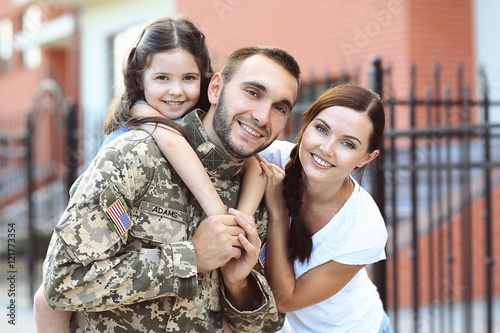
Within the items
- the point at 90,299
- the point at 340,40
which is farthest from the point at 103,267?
the point at 340,40

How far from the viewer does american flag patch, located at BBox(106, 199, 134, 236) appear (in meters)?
2.05

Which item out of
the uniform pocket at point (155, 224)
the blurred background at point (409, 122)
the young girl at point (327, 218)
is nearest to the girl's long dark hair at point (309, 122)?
the young girl at point (327, 218)

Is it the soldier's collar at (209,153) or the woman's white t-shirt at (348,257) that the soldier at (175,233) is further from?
the woman's white t-shirt at (348,257)

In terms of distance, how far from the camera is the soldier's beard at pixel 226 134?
7.63 ft

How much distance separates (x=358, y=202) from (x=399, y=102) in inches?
90.1

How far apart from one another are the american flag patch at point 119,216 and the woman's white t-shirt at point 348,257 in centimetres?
88

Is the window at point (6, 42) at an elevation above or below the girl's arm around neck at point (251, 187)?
above

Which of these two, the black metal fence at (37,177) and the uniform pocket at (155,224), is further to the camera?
the black metal fence at (37,177)

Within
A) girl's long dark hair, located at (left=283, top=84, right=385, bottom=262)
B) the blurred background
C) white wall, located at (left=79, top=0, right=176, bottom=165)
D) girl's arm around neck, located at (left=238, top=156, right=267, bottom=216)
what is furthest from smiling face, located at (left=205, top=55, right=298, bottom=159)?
white wall, located at (left=79, top=0, right=176, bottom=165)

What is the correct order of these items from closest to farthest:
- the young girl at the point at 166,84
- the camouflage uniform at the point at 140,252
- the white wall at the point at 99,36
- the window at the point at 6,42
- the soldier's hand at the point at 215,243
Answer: the camouflage uniform at the point at 140,252 → the soldier's hand at the point at 215,243 → the young girl at the point at 166,84 → the white wall at the point at 99,36 → the window at the point at 6,42

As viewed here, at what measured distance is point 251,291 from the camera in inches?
94.6

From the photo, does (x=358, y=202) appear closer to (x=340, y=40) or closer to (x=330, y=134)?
(x=330, y=134)

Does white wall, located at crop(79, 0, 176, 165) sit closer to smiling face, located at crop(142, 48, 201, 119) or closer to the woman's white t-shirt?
smiling face, located at crop(142, 48, 201, 119)

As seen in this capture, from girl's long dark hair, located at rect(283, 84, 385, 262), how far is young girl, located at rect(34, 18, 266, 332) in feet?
0.63
